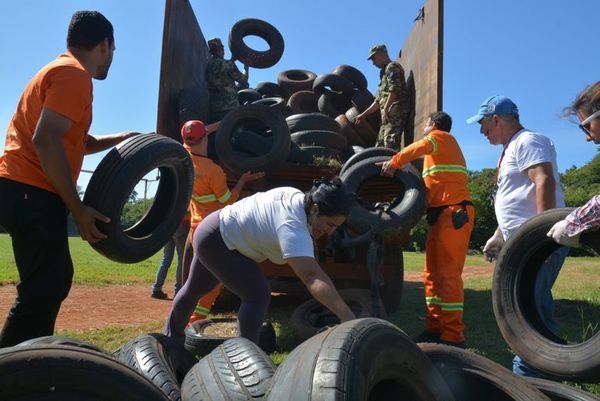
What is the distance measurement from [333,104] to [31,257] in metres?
6.34

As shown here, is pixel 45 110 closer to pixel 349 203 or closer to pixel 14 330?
pixel 14 330

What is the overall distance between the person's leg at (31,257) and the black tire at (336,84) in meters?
6.25

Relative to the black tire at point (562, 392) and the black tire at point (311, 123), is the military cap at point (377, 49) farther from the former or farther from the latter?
the black tire at point (562, 392)

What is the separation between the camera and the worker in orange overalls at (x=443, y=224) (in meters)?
4.39

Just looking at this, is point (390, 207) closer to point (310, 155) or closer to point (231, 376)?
point (310, 155)

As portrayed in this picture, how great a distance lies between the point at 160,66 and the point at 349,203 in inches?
130

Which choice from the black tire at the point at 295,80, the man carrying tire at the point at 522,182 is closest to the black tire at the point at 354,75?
the black tire at the point at 295,80

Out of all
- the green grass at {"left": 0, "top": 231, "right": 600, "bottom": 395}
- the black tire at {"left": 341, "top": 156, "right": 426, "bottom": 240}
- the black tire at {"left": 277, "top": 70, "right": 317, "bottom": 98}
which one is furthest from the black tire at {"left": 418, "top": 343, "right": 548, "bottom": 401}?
the black tire at {"left": 277, "top": 70, "right": 317, "bottom": 98}

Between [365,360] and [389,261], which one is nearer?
[365,360]

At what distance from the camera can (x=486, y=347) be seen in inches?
178

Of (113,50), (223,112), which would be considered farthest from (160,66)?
(113,50)

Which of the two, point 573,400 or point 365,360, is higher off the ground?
point 365,360

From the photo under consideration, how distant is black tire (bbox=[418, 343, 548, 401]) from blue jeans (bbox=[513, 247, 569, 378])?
75 centimetres

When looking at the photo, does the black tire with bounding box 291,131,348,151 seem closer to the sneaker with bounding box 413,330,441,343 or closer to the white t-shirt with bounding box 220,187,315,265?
the sneaker with bounding box 413,330,441,343
